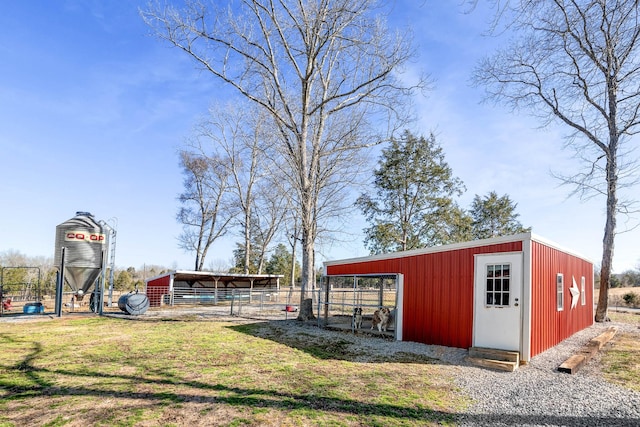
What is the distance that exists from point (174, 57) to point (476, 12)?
478 inches

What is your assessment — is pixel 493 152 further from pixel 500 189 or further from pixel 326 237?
pixel 500 189

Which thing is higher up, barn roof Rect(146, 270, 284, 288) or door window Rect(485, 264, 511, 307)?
door window Rect(485, 264, 511, 307)

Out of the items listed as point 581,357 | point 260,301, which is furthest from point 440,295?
point 260,301

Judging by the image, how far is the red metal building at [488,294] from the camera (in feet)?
23.7

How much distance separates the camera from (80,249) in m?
13.9

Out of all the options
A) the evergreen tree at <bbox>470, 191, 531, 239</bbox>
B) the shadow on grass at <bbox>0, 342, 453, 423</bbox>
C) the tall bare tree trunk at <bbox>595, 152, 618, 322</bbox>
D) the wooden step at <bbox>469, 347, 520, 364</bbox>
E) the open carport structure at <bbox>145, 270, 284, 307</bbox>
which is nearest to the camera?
the shadow on grass at <bbox>0, 342, 453, 423</bbox>

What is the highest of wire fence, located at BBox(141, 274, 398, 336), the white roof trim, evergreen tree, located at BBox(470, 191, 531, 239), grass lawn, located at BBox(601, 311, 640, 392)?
evergreen tree, located at BBox(470, 191, 531, 239)

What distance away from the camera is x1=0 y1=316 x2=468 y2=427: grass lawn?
3.94m

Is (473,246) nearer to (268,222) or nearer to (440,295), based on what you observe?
(440,295)

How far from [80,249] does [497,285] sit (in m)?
14.3

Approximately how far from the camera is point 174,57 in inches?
518

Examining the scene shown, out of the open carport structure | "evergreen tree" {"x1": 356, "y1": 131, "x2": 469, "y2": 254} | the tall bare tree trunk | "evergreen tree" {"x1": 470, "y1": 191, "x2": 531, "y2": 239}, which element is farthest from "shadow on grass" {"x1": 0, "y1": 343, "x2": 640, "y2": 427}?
"evergreen tree" {"x1": 470, "y1": 191, "x2": 531, "y2": 239}

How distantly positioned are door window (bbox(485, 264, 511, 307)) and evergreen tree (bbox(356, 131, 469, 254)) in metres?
16.8

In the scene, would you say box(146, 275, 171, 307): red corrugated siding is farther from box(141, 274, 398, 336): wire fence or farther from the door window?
the door window
